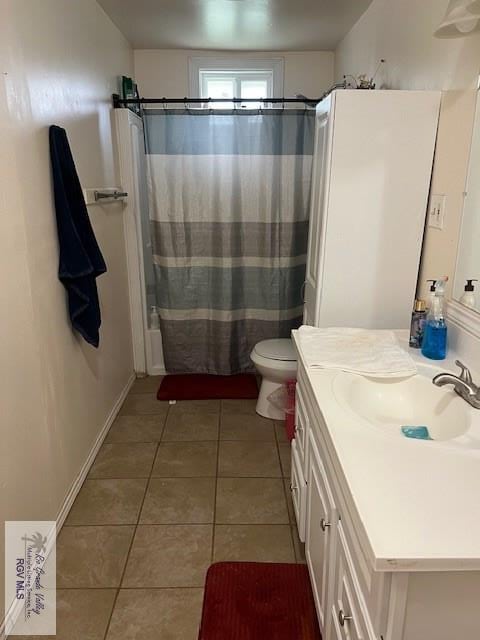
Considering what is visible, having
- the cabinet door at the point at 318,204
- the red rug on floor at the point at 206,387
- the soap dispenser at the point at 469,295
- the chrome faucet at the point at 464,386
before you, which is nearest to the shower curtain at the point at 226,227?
the red rug on floor at the point at 206,387

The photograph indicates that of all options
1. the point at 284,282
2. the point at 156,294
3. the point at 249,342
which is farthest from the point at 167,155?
the point at 249,342

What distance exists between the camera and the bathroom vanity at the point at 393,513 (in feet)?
2.65

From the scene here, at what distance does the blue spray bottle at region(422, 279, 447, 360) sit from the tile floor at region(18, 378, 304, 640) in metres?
0.96

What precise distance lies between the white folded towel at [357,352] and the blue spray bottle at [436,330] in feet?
0.27

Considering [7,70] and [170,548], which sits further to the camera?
[170,548]

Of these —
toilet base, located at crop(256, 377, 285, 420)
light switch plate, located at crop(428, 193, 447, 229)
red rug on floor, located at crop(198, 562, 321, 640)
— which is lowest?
red rug on floor, located at crop(198, 562, 321, 640)

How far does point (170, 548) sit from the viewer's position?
1916 millimetres

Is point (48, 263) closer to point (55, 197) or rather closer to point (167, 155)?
point (55, 197)

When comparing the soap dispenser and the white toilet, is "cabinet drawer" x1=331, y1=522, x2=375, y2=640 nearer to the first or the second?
the soap dispenser

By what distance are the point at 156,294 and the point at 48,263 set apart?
147 centimetres

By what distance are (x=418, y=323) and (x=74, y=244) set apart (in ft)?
4.66

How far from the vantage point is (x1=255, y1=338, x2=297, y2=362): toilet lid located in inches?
109

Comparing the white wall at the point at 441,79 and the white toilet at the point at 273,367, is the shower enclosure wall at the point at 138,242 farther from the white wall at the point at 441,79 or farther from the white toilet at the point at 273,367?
the white wall at the point at 441,79

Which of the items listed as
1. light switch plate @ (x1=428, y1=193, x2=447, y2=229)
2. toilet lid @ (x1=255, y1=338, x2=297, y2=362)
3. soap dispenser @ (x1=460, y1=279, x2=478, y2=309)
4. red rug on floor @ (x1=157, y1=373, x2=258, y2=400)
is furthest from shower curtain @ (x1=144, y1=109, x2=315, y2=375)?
soap dispenser @ (x1=460, y1=279, x2=478, y2=309)
